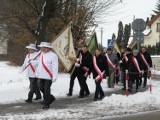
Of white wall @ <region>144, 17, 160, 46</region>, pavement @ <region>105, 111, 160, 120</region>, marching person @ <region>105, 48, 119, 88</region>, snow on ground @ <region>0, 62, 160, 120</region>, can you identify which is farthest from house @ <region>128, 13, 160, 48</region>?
pavement @ <region>105, 111, 160, 120</region>

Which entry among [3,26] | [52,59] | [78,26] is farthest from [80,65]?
[3,26]

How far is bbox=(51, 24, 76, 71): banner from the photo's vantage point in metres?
13.8

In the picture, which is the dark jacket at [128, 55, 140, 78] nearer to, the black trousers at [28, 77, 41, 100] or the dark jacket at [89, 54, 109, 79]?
the dark jacket at [89, 54, 109, 79]

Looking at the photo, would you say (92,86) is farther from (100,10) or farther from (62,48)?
(100,10)

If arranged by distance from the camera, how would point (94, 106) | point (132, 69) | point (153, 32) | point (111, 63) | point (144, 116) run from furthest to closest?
point (153, 32) → point (111, 63) → point (132, 69) → point (94, 106) → point (144, 116)

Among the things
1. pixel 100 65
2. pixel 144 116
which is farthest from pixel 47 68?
pixel 144 116

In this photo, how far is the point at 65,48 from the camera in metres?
13.9

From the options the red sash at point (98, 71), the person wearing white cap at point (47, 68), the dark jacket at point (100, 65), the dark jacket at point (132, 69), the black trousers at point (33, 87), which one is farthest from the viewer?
the dark jacket at point (132, 69)

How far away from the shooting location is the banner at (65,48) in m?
13.8

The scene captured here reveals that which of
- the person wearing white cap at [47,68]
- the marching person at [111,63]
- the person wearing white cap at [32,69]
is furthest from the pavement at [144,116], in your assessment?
the marching person at [111,63]

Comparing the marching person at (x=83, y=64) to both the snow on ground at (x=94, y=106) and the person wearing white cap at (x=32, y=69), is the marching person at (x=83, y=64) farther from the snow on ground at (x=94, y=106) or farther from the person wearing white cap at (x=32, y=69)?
the person wearing white cap at (x=32, y=69)

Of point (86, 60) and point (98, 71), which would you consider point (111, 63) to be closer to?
point (86, 60)

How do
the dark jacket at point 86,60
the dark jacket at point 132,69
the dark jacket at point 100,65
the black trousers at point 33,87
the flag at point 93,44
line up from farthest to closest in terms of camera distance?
the flag at point 93,44
the dark jacket at point 132,69
the dark jacket at point 86,60
the dark jacket at point 100,65
the black trousers at point 33,87

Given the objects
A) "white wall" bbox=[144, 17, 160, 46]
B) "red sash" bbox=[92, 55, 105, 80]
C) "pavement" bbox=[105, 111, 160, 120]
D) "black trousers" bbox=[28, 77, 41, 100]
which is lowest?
"pavement" bbox=[105, 111, 160, 120]
